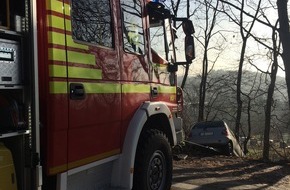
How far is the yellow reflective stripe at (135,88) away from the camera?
487cm

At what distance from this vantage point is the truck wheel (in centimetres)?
521

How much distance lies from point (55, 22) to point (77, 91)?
630 mm

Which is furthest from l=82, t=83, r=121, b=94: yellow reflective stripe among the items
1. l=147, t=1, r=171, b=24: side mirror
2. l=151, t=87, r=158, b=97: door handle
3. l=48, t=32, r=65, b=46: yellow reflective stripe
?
l=147, t=1, r=171, b=24: side mirror

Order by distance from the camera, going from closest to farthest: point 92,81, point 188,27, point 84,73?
point 84,73 < point 92,81 < point 188,27

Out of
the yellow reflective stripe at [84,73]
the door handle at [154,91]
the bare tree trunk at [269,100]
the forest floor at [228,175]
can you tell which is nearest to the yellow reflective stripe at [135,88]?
the door handle at [154,91]

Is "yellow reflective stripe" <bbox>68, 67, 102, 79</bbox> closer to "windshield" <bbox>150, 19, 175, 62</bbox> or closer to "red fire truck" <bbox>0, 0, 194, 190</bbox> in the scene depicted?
"red fire truck" <bbox>0, 0, 194, 190</bbox>

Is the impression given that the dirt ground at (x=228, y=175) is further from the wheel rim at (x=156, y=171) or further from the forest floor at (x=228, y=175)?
the wheel rim at (x=156, y=171)

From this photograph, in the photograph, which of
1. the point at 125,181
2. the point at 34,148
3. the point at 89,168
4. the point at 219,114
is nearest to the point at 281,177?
the point at 125,181

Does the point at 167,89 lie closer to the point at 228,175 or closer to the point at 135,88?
the point at 135,88

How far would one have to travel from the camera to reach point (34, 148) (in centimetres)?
340

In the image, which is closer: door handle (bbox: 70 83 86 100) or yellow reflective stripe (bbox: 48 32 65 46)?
yellow reflective stripe (bbox: 48 32 65 46)

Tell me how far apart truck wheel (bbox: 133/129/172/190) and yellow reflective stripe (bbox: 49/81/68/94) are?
69.5 inches

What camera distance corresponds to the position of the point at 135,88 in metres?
5.16

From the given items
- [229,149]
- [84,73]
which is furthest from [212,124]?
[84,73]
